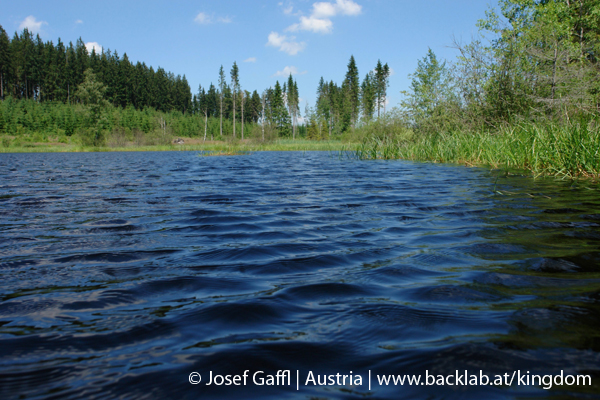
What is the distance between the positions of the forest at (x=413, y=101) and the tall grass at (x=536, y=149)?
0.03m

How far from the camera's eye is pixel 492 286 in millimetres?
2215

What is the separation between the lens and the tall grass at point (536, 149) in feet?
22.8

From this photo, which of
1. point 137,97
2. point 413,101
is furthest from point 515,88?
point 137,97

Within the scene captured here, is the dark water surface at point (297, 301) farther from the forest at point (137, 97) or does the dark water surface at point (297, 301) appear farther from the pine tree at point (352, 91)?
the pine tree at point (352, 91)

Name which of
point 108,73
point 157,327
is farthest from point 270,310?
point 108,73

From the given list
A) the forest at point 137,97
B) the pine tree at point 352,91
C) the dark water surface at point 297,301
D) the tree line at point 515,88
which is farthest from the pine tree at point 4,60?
the dark water surface at point 297,301

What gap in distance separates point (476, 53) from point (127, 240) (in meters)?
17.5

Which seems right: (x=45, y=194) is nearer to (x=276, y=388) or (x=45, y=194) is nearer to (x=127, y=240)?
(x=127, y=240)

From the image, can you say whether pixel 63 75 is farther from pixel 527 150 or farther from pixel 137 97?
pixel 527 150

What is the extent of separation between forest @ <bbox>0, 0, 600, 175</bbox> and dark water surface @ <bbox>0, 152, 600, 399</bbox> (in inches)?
220

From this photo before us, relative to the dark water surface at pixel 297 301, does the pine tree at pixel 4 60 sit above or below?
above

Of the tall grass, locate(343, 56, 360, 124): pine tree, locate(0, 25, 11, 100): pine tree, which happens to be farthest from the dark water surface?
locate(0, 25, 11, 100): pine tree

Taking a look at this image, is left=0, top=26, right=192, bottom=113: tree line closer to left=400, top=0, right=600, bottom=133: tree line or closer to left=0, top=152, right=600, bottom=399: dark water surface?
left=400, top=0, right=600, bottom=133: tree line

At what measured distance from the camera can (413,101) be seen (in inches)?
832
